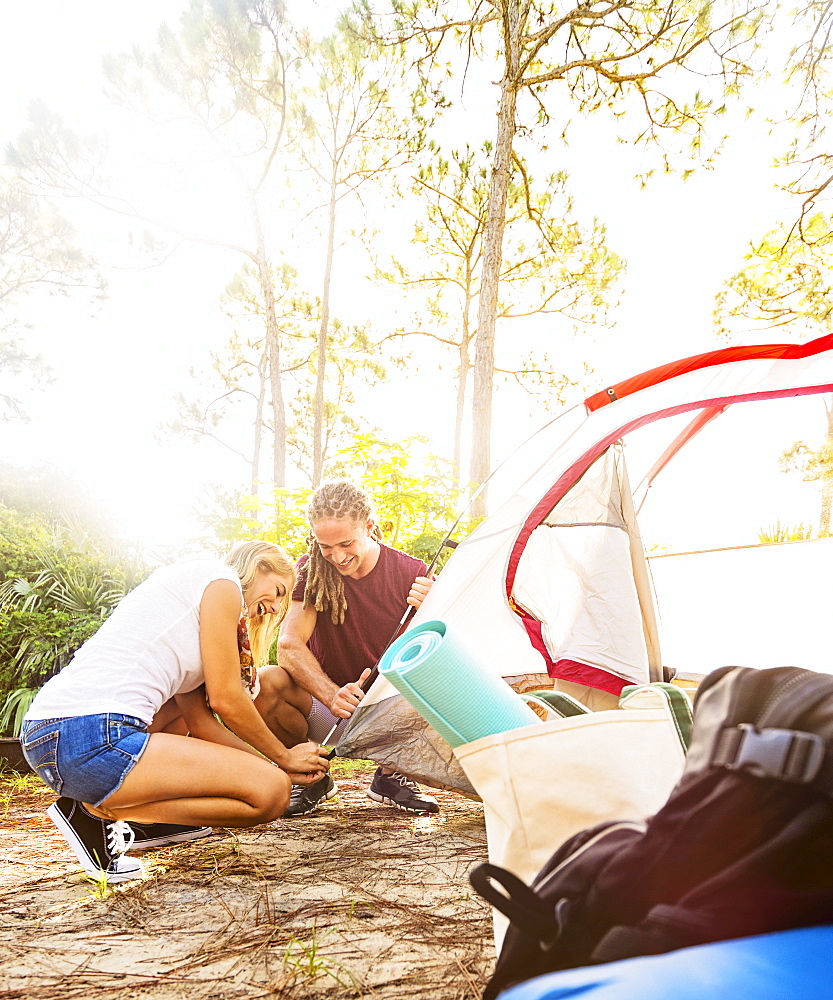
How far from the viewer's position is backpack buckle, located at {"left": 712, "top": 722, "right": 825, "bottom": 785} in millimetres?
693

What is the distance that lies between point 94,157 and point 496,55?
202 inches

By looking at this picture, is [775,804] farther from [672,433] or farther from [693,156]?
[693,156]

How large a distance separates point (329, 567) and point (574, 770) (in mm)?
2016

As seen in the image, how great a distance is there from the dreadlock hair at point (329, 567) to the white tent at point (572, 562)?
1.27 ft

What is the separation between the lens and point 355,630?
285 centimetres

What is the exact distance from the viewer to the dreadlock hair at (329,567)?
2688 mm

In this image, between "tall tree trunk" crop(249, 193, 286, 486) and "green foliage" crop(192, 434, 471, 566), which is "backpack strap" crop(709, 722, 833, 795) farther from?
"tall tree trunk" crop(249, 193, 286, 486)

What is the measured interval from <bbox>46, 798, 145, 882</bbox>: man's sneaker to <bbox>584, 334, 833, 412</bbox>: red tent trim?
6.43 ft

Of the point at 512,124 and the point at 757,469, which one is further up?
the point at 512,124

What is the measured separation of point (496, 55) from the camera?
7.13m

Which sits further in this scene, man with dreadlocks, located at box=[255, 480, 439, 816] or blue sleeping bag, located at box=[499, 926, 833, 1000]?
man with dreadlocks, located at box=[255, 480, 439, 816]

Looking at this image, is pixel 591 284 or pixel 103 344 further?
pixel 103 344

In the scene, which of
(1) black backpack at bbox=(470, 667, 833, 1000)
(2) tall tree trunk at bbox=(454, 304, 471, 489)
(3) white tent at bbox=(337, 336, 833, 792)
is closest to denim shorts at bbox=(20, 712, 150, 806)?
(3) white tent at bbox=(337, 336, 833, 792)

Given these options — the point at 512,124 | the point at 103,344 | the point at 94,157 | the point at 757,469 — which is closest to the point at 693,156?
the point at 512,124
